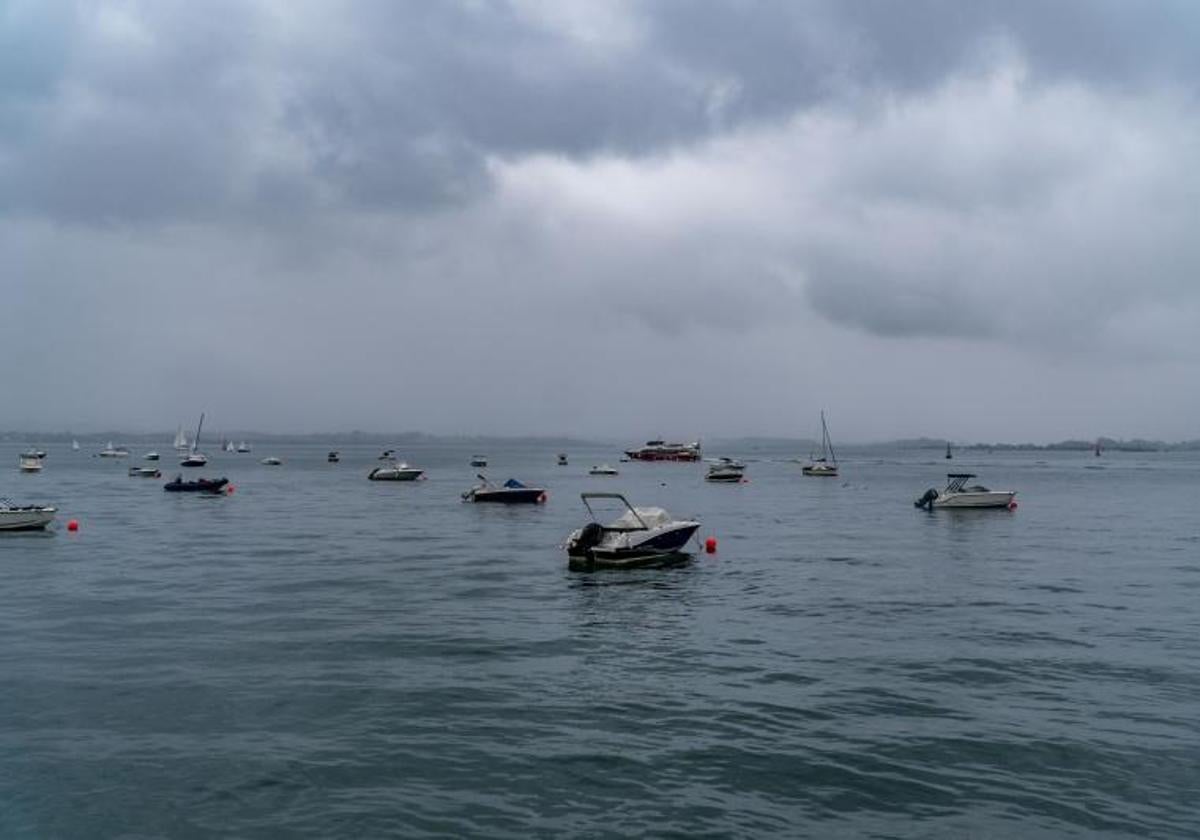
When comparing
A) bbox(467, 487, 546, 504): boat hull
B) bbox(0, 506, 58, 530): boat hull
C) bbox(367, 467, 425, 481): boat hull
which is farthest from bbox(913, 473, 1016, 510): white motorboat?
bbox(367, 467, 425, 481): boat hull

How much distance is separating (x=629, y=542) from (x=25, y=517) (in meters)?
39.7

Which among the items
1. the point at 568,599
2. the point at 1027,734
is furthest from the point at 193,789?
the point at 568,599

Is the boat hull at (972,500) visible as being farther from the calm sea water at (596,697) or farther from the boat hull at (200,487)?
the boat hull at (200,487)

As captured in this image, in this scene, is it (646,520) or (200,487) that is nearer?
(646,520)

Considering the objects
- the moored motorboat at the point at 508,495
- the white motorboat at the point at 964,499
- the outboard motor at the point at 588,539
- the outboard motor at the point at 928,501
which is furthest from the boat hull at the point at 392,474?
the outboard motor at the point at 588,539

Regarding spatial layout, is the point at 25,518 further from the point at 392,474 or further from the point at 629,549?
the point at 392,474

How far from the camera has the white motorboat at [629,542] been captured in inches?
1740

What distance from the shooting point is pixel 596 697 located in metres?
22.0

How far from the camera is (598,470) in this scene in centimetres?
17788

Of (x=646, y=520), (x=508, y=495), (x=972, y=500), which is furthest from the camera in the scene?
(x=508, y=495)

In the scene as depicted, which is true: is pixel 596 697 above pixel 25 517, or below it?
below

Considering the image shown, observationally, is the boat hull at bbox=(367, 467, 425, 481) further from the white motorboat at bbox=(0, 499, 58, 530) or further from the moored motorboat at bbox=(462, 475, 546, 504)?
the white motorboat at bbox=(0, 499, 58, 530)

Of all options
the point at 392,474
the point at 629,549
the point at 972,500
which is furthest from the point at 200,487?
the point at 972,500

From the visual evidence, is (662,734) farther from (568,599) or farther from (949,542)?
(949,542)
